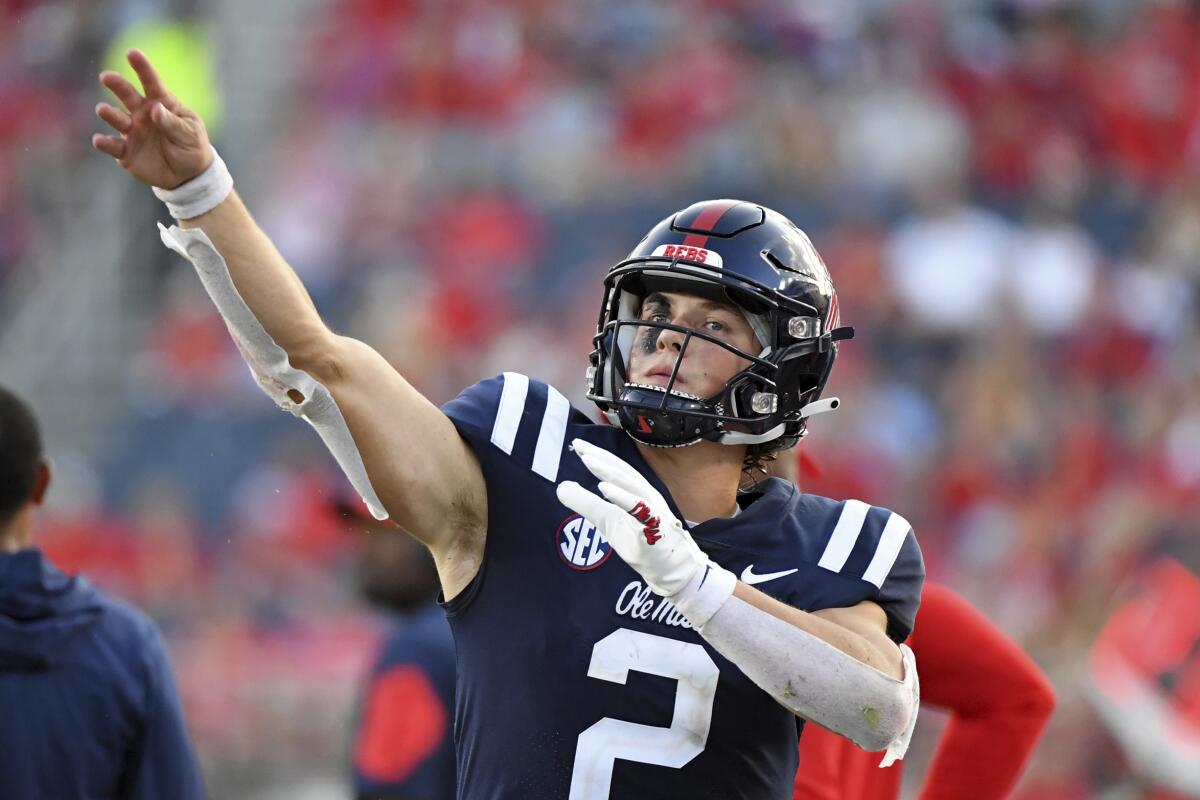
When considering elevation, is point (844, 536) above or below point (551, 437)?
below

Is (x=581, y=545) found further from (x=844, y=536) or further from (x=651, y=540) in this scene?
(x=844, y=536)

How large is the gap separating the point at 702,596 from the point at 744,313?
612 millimetres

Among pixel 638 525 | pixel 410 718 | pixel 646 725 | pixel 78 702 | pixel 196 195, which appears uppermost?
pixel 196 195

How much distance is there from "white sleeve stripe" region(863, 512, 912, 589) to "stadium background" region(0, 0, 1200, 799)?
4308mm

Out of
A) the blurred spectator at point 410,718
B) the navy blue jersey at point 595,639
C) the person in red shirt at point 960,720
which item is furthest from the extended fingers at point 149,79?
the blurred spectator at point 410,718

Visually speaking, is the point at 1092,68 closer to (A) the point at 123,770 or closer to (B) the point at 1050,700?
(B) the point at 1050,700

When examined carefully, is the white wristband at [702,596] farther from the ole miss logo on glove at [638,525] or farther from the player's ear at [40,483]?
the player's ear at [40,483]

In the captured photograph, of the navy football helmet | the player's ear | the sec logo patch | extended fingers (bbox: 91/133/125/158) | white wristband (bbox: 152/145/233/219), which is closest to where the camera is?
extended fingers (bbox: 91/133/125/158)

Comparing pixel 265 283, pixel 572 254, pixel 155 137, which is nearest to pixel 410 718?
pixel 265 283

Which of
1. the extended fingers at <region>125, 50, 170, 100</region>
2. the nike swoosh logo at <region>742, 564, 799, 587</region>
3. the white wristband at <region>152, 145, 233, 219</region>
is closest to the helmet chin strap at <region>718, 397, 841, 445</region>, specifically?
the nike swoosh logo at <region>742, 564, 799, 587</region>

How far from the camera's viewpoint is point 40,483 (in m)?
3.41

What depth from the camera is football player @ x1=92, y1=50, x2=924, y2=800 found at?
7.82ft

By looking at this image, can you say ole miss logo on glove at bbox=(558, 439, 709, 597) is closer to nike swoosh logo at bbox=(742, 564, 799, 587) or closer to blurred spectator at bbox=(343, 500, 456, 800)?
nike swoosh logo at bbox=(742, 564, 799, 587)

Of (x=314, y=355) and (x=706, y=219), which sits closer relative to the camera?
(x=314, y=355)
